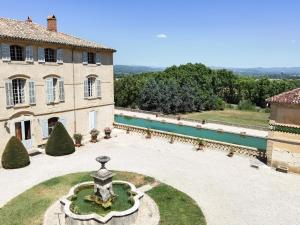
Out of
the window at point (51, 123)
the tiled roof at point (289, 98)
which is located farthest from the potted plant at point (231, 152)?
the window at point (51, 123)

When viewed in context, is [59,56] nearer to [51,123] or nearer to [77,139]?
[51,123]

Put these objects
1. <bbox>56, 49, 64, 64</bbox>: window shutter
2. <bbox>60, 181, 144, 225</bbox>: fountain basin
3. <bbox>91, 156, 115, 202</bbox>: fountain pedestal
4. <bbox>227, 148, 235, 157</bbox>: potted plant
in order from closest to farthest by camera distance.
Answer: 1. <bbox>60, 181, 144, 225</bbox>: fountain basin
2. <bbox>91, 156, 115, 202</bbox>: fountain pedestal
3. <bbox>227, 148, 235, 157</bbox>: potted plant
4. <bbox>56, 49, 64, 64</bbox>: window shutter

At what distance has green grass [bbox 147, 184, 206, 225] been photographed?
13242 millimetres

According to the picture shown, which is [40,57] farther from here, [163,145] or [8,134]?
[163,145]

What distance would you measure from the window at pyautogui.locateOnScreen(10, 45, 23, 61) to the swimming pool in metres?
22.2

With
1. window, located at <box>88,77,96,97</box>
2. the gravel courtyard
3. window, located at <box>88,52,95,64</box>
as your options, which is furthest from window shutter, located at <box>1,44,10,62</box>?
window, located at <box>88,77,96,97</box>

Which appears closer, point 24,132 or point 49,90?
point 24,132

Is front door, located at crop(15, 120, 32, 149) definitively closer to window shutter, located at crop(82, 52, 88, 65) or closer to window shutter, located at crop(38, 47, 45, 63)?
window shutter, located at crop(38, 47, 45, 63)

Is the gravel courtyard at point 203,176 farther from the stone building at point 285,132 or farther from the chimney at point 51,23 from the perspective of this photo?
the chimney at point 51,23

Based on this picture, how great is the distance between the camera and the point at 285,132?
20172 millimetres

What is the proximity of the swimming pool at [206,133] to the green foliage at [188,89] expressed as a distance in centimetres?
965

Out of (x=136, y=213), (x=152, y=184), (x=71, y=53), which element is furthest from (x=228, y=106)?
(x=136, y=213)

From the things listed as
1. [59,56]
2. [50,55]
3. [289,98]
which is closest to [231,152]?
[289,98]

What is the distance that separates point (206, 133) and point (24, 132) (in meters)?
22.3
